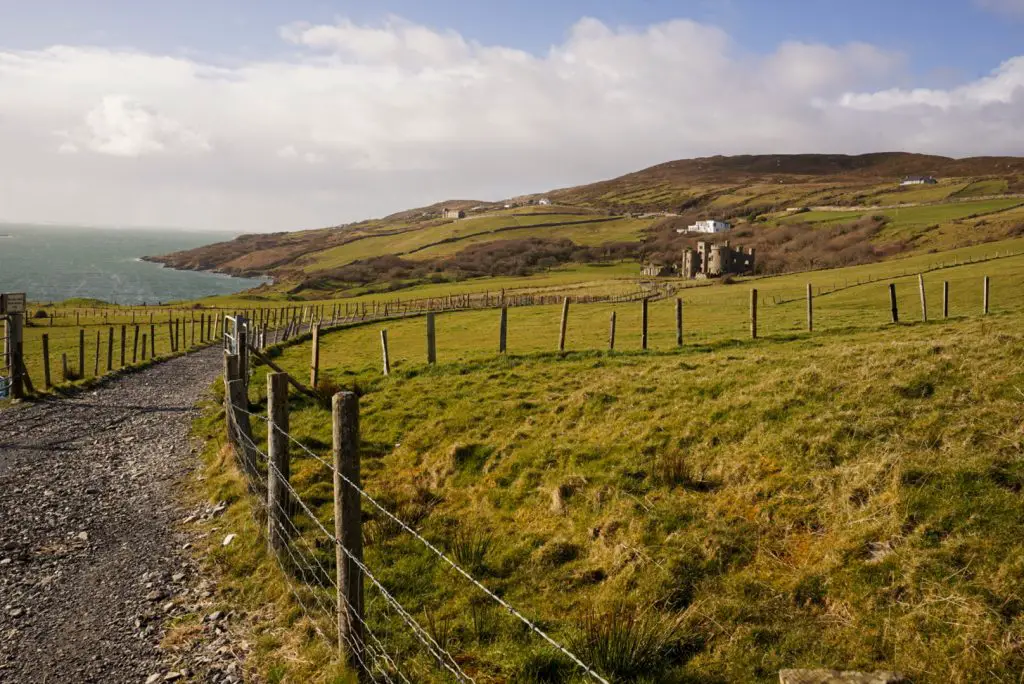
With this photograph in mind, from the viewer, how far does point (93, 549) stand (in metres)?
9.51

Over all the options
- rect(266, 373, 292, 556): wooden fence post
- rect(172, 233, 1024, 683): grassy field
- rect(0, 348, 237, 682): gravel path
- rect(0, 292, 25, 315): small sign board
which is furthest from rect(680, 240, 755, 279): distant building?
rect(266, 373, 292, 556): wooden fence post

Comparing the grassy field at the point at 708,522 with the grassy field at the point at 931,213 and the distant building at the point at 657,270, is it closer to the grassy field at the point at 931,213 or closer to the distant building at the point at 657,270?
the distant building at the point at 657,270

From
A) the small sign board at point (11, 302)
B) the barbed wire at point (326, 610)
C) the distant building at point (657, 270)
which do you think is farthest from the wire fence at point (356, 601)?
the distant building at point (657, 270)

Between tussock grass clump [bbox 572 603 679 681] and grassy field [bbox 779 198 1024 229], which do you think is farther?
grassy field [bbox 779 198 1024 229]

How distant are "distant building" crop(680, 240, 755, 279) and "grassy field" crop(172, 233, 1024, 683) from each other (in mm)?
102526

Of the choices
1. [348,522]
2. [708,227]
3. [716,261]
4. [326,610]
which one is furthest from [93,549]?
[708,227]

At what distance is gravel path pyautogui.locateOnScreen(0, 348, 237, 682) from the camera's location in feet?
22.5

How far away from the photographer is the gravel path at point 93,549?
6852 millimetres

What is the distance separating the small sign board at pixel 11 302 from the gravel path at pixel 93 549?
10.5 metres

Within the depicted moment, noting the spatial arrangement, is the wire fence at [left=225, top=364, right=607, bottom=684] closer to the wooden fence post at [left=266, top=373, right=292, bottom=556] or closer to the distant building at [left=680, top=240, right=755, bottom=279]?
the wooden fence post at [left=266, top=373, right=292, bottom=556]

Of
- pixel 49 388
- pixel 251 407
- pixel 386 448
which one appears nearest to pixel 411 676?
pixel 386 448

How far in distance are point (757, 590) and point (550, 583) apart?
2.15 m

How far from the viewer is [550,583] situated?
7.10 metres

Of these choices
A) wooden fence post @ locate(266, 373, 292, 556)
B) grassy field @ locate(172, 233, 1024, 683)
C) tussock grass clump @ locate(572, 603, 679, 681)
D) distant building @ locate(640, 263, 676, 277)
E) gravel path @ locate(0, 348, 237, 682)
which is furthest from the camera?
distant building @ locate(640, 263, 676, 277)
